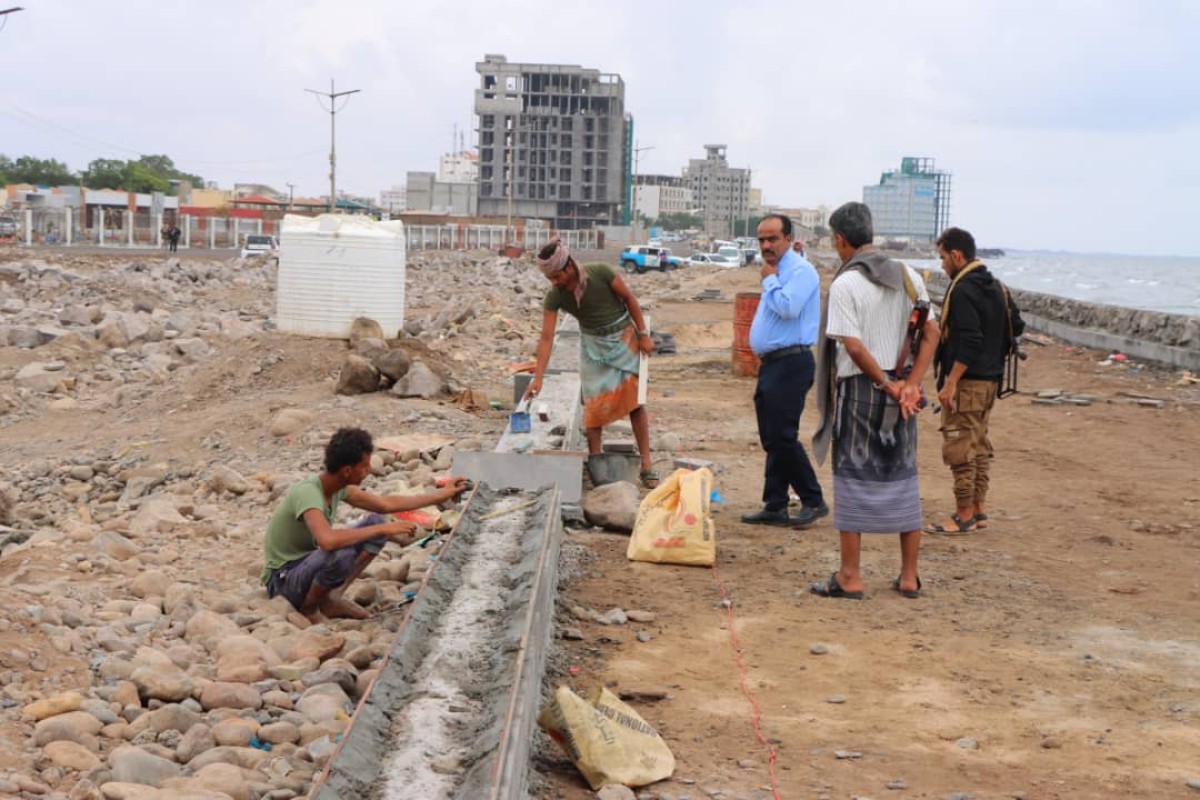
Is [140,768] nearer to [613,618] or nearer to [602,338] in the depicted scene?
[613,618]

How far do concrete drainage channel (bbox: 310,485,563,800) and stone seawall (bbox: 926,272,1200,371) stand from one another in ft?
43.9

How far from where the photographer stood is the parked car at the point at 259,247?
4622cm

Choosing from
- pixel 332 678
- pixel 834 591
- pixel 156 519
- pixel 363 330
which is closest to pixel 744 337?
pixel 363 330

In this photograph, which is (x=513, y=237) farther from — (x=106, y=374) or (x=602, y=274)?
(x=602, y=274)

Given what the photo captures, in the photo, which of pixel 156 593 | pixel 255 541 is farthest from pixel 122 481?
pixel 156 593

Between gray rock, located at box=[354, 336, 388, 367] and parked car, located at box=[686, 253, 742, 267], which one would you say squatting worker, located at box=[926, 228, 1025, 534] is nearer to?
gray rock, located at box=[354, 336, 388, 367]

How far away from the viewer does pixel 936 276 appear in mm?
38938

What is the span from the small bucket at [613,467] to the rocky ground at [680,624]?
2.28 ft

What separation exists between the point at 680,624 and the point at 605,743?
6.07 feet

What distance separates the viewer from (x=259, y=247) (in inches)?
1977

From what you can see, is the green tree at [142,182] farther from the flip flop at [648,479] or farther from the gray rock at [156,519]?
the flip flop at [648,479]

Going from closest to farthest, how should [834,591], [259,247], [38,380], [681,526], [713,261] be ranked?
[834,591] → [681,526] → [38,380] → [259,247] → [713,261]

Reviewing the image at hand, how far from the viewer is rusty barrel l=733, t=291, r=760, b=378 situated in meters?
17.4

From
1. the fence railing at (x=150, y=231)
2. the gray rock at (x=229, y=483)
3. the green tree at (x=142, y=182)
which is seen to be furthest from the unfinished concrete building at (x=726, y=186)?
the gray rock at (x=229, y=483)
